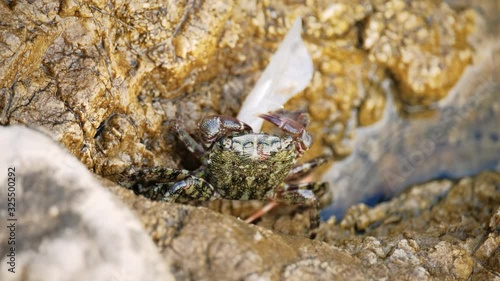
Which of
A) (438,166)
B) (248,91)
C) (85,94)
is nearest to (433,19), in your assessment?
(438,166)

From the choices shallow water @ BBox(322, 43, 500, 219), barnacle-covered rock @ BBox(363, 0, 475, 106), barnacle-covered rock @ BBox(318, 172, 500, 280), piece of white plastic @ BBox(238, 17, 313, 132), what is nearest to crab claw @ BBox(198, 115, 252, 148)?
piece of white plastic @ BBox(238, 17, 313, 132)

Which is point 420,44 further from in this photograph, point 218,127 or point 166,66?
point 166,66

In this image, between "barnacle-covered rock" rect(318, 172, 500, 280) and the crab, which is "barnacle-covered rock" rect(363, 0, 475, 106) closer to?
"barnacle-covered rock" rect(318, 172, 500, 280)

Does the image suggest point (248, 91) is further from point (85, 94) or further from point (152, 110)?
point (85, 94)

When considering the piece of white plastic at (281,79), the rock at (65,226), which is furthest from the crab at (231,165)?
the rock at (65,226)

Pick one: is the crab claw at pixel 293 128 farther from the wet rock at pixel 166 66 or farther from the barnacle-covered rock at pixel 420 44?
the barnacle-covered rock at pixel 420 44
